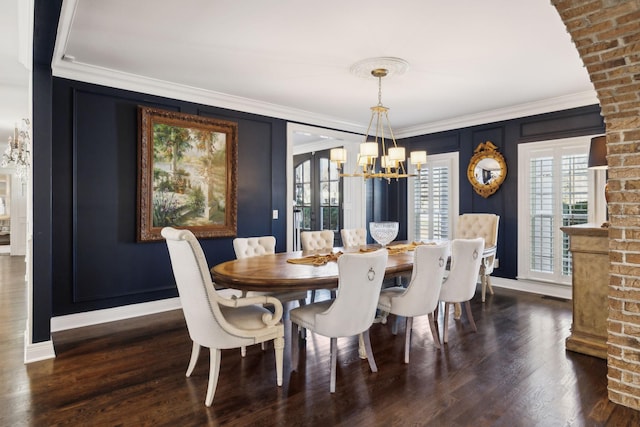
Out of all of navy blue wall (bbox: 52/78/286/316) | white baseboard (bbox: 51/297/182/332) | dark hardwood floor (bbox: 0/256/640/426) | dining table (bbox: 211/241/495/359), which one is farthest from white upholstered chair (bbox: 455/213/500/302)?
white baseboard (bbox: 51/297/182/332)

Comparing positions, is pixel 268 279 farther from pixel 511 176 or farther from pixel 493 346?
pixel 511 176

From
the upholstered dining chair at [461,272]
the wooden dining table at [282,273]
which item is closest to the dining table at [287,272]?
the wooden dining table at [282,273]

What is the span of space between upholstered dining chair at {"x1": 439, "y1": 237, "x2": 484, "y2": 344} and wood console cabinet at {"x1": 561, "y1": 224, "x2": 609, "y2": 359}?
0.75 meters

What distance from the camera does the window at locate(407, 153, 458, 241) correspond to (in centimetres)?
598

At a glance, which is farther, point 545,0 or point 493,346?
point 493,346

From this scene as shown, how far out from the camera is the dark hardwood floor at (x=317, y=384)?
211 centimetres

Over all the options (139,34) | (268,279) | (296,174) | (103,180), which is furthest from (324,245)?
(296,174)

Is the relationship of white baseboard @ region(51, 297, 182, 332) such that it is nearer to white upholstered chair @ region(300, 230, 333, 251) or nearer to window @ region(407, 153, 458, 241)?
white upholstered chair @ region(300, 230, 333, 251)

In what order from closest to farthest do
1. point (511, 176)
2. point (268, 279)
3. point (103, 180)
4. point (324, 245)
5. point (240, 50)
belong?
point (268, 279), point (240, 50), point (103, 180), point (324, 245), point (511, 176)

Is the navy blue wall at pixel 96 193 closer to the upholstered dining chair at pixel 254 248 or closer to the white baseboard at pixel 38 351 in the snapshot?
the white baseboard at pixel 38 351

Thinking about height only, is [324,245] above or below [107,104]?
below

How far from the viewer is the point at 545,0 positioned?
2.45m

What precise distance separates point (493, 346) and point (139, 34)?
3.75 m

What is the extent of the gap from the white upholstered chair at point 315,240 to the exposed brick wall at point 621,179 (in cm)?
253
